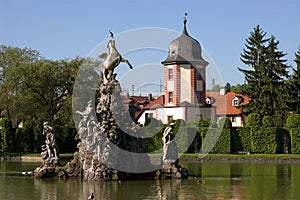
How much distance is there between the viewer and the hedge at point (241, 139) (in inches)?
2142

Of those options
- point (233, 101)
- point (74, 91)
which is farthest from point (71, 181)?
point (233, 101)

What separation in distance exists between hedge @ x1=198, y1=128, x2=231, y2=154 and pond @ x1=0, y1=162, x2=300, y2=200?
→ 22.6 meters

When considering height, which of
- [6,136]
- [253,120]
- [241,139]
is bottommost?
[241,139]

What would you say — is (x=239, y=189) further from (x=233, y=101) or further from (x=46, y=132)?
(x=233, y=101)

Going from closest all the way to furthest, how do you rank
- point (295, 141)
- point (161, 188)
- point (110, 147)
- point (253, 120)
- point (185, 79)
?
point (161, 188) < point (110, 147) < point (295, 141) < point (253, 120) < point (185, 79)

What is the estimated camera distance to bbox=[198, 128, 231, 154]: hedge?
5388 cm

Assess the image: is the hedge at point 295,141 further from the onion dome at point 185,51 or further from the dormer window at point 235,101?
the dormer window at point 235,101

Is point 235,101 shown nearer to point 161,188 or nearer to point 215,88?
point 215,88

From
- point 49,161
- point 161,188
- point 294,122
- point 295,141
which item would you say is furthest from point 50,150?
point 294,122

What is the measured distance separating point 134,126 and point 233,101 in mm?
57449

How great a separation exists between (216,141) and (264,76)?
48.0ft

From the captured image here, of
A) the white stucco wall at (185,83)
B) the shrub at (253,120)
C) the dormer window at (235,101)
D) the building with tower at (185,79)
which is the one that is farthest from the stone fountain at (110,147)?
the dormer window at (235,101)

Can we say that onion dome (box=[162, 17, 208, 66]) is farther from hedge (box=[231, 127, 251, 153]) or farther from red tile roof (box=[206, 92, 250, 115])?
hedge (box=[231, 127, 251, 153])

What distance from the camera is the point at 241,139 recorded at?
179 feet
